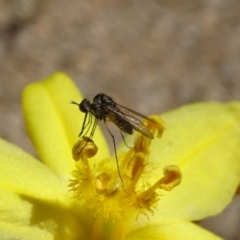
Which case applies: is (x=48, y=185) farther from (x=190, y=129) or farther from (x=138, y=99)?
(x=138, y=99)

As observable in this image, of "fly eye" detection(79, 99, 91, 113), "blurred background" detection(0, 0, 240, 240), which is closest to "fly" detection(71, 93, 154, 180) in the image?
"fly eye" detection(79, 99, 91, 113)

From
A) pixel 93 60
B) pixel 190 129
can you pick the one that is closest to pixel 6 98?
pixel 93 60

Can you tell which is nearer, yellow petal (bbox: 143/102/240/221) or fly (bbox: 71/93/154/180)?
fly (bbox: 71/93/154/180)

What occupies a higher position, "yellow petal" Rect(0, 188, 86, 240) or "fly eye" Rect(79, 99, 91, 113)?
"fly eye" Rect(79, 99, 91, 113)

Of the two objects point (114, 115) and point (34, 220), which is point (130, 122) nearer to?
point (114, 115)

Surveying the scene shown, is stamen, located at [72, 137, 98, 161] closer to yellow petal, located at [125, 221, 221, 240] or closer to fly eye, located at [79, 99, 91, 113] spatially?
fly eye, located at [79, 99, 91, 113]

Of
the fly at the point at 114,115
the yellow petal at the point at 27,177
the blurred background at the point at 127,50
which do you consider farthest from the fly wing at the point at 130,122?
the blurred background at the point at 127,50

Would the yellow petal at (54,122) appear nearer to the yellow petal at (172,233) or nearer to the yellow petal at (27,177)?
the yellow petal at (27,177)

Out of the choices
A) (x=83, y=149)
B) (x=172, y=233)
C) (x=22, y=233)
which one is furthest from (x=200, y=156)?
(x=22, y=233)
